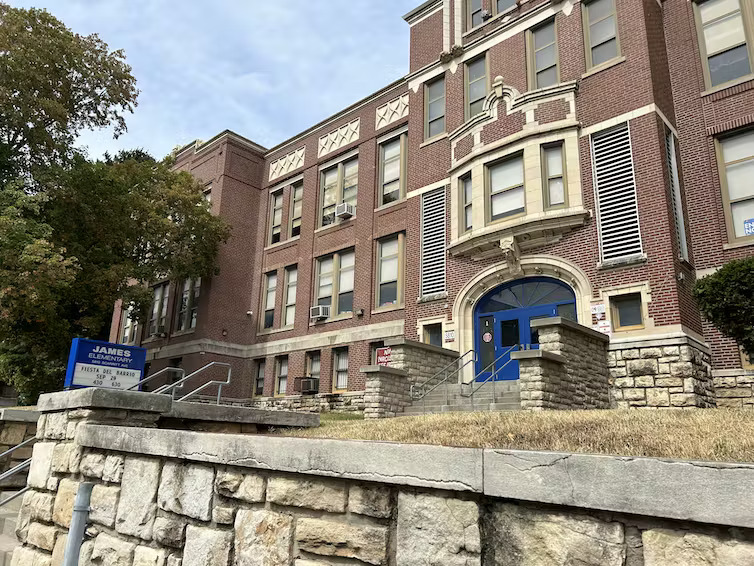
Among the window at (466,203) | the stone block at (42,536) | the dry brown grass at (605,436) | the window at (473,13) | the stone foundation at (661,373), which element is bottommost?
the stone block at (42,536)

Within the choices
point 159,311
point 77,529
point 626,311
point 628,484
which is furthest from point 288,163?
point 628,484

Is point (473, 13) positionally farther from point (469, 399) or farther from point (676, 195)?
point (469, 399)

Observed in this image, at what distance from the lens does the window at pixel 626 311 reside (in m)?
12.7

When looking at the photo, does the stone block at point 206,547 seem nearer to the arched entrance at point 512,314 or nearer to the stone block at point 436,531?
the stone block at point 436,531

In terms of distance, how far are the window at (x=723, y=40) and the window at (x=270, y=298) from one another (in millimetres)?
Answer: 17239

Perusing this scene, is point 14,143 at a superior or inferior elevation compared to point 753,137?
superior

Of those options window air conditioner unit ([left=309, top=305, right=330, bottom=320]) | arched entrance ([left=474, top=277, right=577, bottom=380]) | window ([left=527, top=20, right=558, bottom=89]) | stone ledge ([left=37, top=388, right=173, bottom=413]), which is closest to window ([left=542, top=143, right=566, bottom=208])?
arched entrance ([left=474, top=277, right=577, bottom=380])

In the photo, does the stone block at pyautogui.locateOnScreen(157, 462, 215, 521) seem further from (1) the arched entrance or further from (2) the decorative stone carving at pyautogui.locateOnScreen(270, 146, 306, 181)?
(2) the decorative stone carving at pyautogui.locateOnScreen(270, 146, 306, 181)

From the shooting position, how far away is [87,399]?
19.1ft

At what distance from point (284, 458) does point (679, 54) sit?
Result: 1529cm

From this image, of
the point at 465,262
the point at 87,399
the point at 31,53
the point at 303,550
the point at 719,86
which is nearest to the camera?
the point at 303,550

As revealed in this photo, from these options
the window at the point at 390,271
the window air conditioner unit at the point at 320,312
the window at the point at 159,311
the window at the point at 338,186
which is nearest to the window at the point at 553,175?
the window at the point at 390,271

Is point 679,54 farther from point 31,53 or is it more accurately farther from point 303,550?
point 31,53

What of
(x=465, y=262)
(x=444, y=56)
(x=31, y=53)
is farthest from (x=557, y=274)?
(x=31, y=53)
